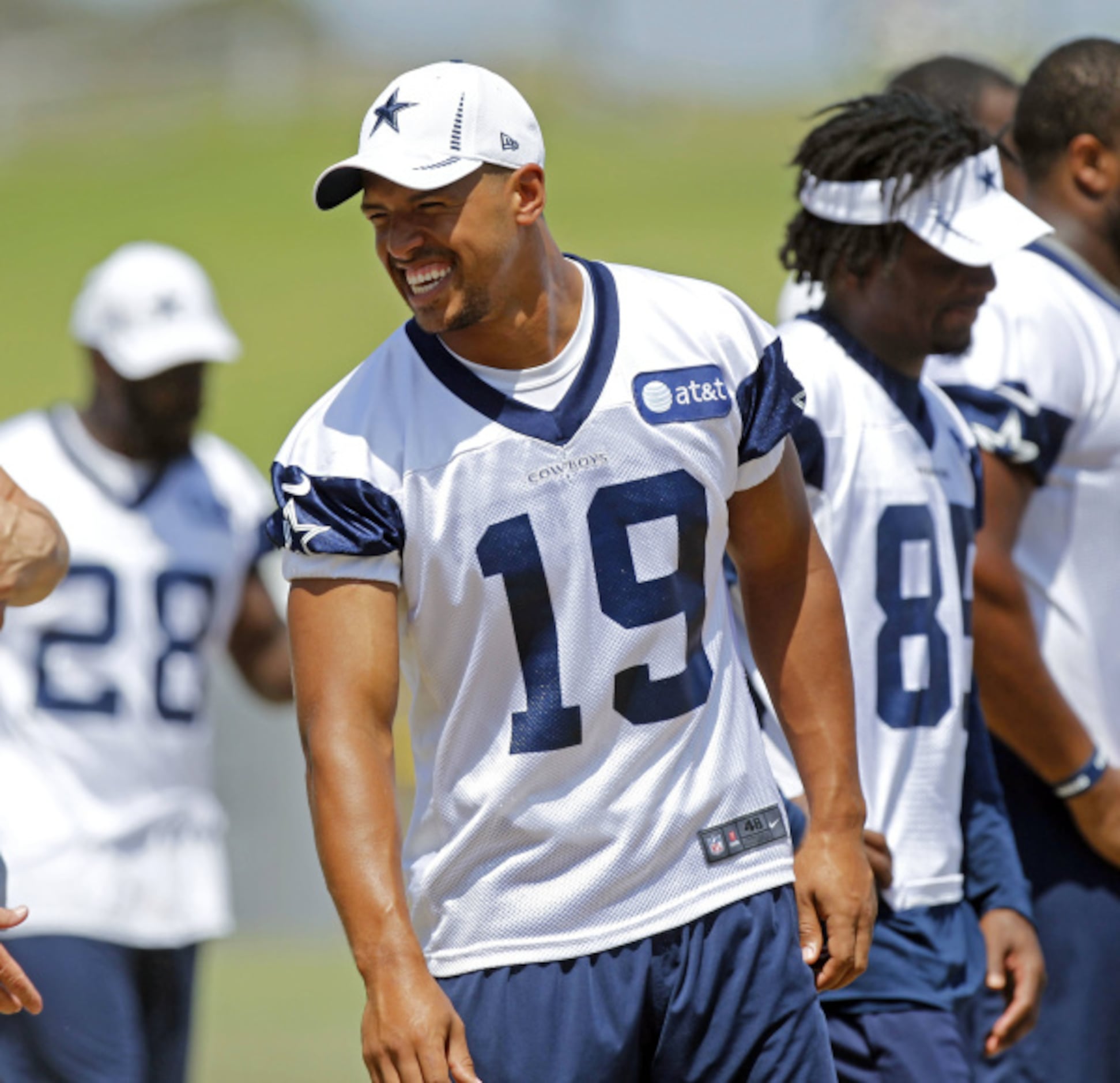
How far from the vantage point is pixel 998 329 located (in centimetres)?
446

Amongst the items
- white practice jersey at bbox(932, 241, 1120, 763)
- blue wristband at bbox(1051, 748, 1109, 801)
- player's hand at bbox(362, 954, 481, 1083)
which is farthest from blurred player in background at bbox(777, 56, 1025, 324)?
player's hand at bbox(362, 954, 481, 1083)

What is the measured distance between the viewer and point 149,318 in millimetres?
6258

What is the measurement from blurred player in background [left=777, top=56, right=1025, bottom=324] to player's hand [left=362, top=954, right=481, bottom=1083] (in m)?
2.56

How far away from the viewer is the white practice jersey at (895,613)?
396cm

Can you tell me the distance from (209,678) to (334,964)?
2.87 m

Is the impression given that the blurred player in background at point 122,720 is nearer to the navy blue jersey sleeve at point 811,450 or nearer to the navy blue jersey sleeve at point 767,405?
the navy blue jersey sleeve at point 811,450

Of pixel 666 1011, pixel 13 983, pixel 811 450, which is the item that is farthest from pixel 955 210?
pixel 13 983

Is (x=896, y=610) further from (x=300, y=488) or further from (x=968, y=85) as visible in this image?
(x=968, y=85)

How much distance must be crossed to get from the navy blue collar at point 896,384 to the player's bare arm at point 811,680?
20.8 inches

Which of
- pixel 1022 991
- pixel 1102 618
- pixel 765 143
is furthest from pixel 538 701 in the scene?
pixel 765 143

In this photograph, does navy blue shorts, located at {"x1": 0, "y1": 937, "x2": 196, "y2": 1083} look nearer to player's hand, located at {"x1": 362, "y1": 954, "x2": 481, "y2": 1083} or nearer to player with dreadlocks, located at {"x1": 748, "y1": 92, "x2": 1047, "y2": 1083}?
player with dreadlocks, located at {"x1": 748, "y1": 92, "x2": 1047, "y2": 1083}

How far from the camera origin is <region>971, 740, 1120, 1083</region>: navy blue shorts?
4.45 m

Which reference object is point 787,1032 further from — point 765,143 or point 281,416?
point 765,143

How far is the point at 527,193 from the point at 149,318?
10.3ft
